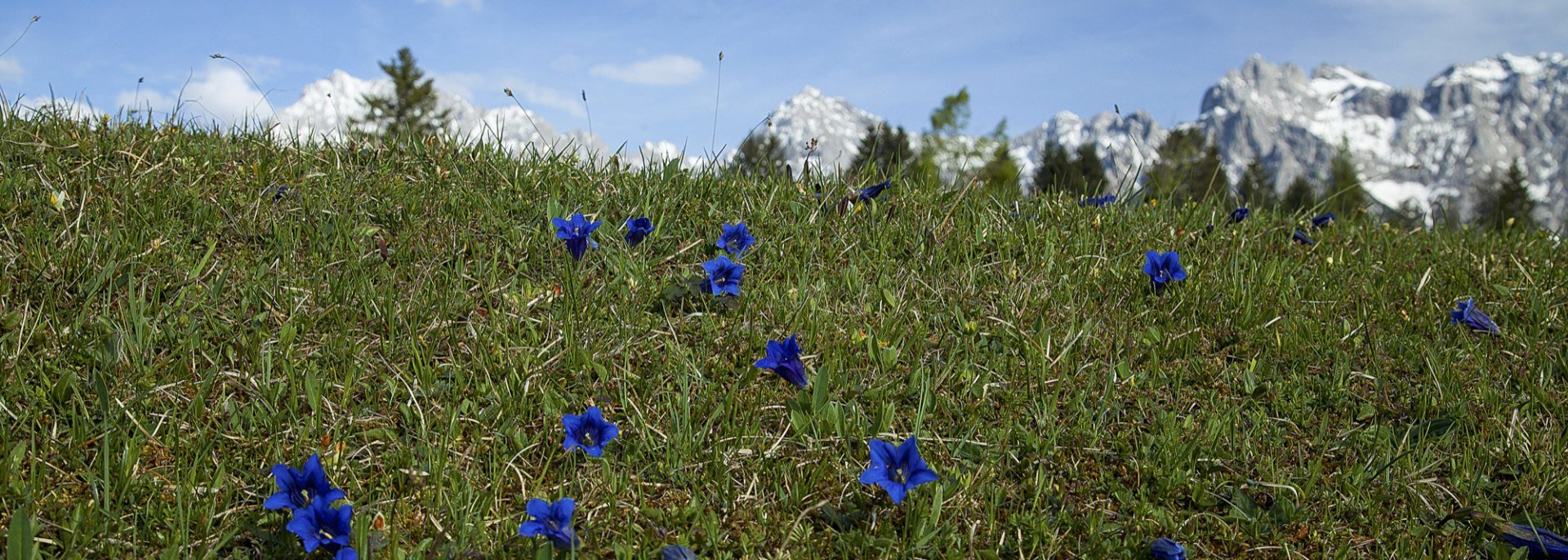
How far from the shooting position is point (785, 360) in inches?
116

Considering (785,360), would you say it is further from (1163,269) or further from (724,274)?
(1163,269)

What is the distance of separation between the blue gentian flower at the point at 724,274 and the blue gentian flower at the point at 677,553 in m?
1.28

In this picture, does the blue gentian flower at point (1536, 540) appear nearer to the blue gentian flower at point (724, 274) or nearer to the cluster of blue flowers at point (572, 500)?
the cluster of blue flowers at point (572, 500)

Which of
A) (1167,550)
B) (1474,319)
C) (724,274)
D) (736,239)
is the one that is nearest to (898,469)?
(1167,550)

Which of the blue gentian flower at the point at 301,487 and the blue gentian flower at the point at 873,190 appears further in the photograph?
the blue gentian flower at the point at 873,190

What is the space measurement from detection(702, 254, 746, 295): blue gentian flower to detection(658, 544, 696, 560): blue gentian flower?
50.3 inches

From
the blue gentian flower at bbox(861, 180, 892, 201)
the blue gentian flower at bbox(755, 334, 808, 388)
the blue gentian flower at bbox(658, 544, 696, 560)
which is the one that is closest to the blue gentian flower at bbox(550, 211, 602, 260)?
the blue gentian flower at bbox(755, 334, 808, 388)

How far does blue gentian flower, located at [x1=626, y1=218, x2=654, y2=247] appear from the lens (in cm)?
376

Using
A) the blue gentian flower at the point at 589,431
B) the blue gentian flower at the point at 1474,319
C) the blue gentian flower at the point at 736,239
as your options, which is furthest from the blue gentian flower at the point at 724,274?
the blue gentian flower at the point at 1474,319

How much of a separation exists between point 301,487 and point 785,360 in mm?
1359

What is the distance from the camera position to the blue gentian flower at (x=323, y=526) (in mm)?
2164

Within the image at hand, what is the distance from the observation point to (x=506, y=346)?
3.17 metres

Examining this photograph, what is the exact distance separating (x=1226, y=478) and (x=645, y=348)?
1.92m

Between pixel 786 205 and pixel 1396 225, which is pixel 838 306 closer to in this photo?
pixel 786 205
